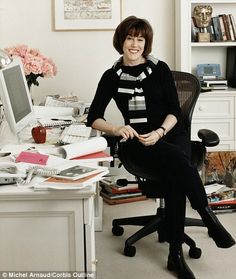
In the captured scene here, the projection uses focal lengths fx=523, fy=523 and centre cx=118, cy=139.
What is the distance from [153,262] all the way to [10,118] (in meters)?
1.13

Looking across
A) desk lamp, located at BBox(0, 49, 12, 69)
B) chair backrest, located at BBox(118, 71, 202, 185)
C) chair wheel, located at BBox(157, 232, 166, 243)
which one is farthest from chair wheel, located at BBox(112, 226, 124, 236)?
desk lamp, located at BBox(0, 49, 12, 69)

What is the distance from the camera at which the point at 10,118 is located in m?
2.44

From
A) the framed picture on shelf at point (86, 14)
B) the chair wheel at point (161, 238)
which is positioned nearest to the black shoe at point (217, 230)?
the chair wheel at point (161, 238)

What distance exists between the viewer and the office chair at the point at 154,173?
9.18 feet

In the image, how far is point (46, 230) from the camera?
75.4 inches

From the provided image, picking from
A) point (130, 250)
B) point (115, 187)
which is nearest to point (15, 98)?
point (130, 250)

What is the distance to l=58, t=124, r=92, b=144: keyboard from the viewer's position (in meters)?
2.56

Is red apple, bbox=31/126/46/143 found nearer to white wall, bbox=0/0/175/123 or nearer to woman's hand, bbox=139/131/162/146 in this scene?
woman's hand, bbox=139/131/162/146

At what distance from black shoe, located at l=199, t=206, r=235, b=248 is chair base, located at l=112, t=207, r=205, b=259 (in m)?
0.32

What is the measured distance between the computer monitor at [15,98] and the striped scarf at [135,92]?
53 cm

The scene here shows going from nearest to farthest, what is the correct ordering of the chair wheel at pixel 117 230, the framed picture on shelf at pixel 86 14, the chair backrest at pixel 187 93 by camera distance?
1. the chair backrest at pixel 187 93
2. the chair wheel at pixel 117 230
3. the framed picture on shelf at pixel 86 14

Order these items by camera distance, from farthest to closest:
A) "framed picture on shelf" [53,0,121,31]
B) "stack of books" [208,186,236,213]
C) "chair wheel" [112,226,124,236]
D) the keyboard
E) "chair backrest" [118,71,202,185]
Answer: "framed picture on shelf" [53,0,121,31] < "stack of books" [208,186,236,213] < "chair wheel" [112,226,124,236] < "chair backrest" [118,71,202,185] < the keyboard

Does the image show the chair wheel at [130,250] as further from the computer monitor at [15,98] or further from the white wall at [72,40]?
the white wall at [72,40]

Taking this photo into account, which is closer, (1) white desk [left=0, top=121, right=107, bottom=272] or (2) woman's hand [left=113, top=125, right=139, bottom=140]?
(1) white desk [left=0, top=121, right=107, bottom=272]
